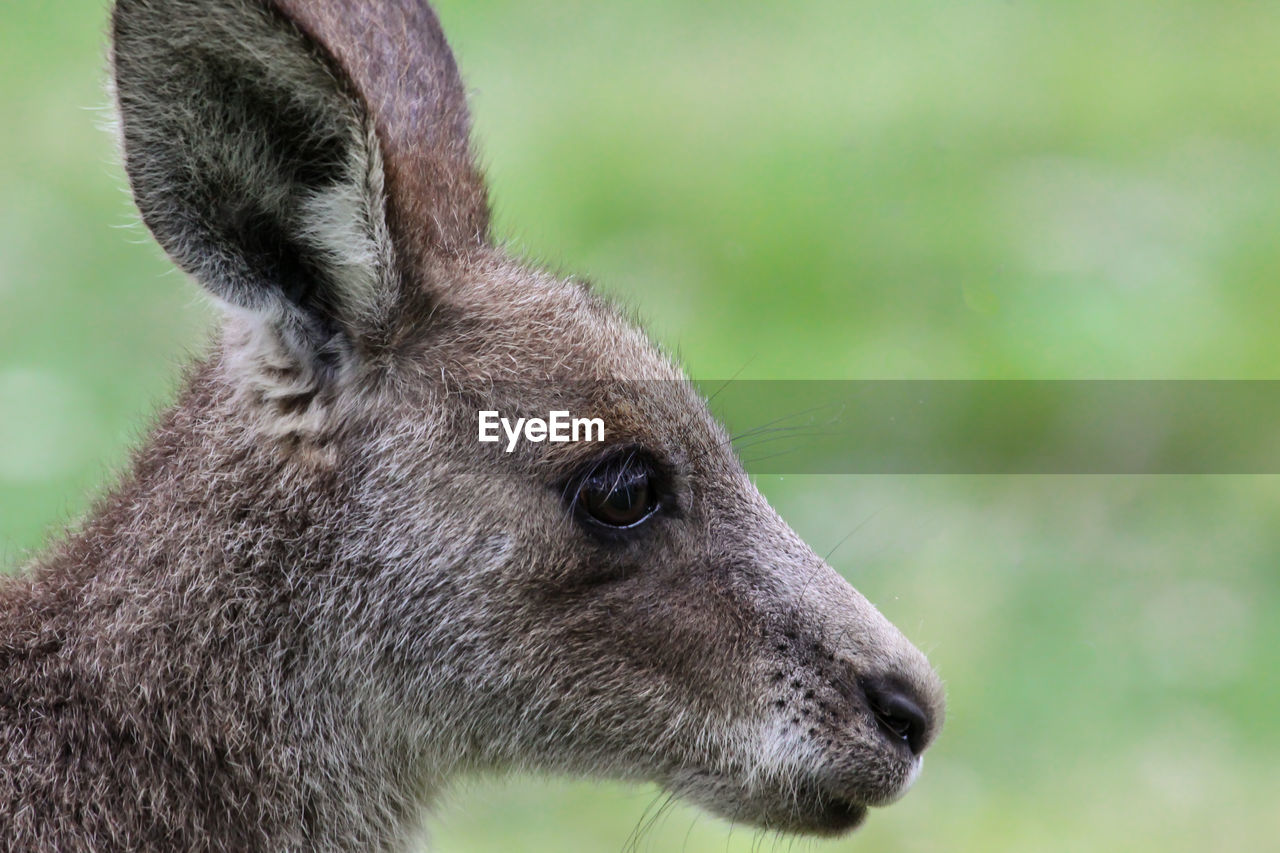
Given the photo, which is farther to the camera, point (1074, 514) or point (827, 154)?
point (827, 154)

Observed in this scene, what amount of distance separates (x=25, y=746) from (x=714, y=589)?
6.10 ft

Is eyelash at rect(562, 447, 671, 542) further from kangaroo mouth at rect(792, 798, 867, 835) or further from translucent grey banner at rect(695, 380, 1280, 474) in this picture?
translucent grey banner at rect(695, 380, 1280, 474)

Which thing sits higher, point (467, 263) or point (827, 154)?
point (827, 154)

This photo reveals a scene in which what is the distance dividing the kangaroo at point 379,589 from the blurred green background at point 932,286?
0.51 m

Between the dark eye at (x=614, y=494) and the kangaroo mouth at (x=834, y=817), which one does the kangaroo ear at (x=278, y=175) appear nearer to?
the dark eye at (x=614, y=494)

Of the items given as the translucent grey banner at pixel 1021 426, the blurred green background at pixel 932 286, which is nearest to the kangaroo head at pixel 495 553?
the blurred green background at pixel 932 286

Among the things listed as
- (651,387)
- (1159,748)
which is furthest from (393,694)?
(1159,748)

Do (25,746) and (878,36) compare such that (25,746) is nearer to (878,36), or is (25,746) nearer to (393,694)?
(393,694)

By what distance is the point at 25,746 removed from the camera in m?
4.31

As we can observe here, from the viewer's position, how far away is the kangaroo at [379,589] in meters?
4.36

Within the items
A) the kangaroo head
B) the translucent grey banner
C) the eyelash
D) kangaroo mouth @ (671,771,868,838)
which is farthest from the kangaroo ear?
the translucent grey banner

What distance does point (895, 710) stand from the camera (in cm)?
458

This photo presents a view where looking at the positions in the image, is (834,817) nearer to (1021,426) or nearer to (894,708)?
(894,708)

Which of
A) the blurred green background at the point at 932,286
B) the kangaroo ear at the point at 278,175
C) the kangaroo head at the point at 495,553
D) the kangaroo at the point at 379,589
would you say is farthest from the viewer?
the blurred green background at the point at 932,286
